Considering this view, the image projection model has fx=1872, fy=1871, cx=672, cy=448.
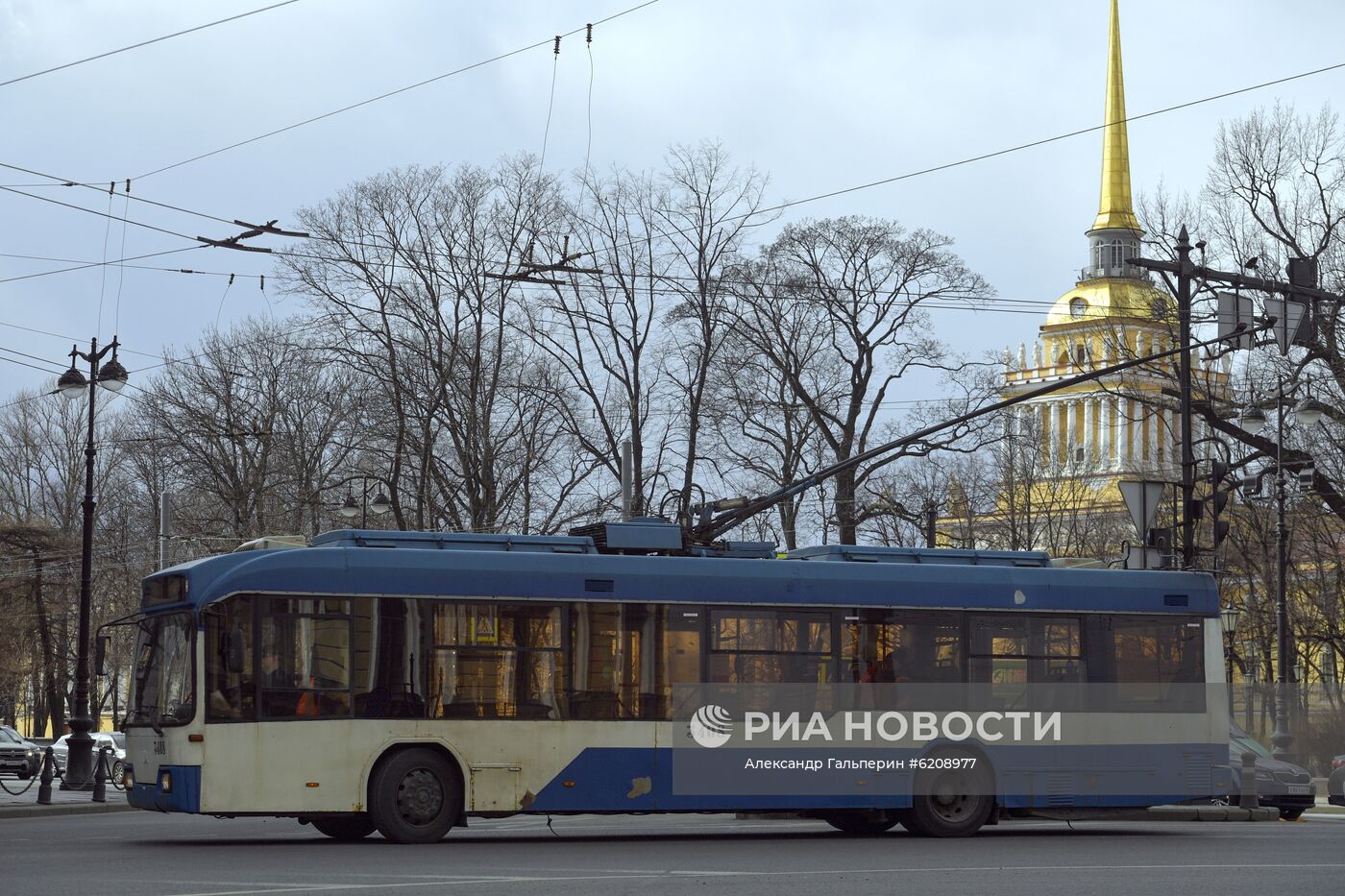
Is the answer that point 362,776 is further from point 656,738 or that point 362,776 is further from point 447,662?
point 656,738

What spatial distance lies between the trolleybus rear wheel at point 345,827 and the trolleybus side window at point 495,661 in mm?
1507

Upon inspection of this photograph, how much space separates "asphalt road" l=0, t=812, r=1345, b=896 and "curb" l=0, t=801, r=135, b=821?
4527 millimetres

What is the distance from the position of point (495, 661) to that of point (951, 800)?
16.5 feet

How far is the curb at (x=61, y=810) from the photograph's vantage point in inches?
1006

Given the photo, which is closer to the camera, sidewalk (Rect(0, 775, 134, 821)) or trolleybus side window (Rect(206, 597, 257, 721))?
trolleybus side window (Rect(206, 597, 257, 721))

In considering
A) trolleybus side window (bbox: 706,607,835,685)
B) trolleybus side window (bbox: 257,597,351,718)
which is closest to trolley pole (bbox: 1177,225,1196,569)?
trolleybus side window (bbox: 706,607,835,685)

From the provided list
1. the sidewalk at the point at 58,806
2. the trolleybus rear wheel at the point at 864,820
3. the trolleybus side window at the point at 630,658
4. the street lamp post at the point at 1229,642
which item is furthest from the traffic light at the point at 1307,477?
the sidewalk at the point at 58,806

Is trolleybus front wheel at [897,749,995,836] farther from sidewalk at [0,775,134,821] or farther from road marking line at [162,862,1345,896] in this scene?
sidewalk at [0,775,134,821]

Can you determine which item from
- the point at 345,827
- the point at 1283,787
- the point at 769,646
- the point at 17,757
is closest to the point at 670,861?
the point at 769,646

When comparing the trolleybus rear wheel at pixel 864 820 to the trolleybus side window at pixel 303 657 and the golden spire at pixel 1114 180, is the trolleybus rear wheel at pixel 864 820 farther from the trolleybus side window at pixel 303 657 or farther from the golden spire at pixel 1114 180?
the golden spire at pixel 1114 180

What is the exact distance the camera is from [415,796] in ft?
57.4

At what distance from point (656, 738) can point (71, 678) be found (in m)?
49.3

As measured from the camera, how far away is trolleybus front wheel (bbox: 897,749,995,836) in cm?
1919

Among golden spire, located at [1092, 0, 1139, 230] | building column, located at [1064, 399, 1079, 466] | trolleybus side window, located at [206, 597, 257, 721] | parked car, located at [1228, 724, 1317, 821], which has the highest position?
golden spire, located at [1092, 0, 1139, 230]
